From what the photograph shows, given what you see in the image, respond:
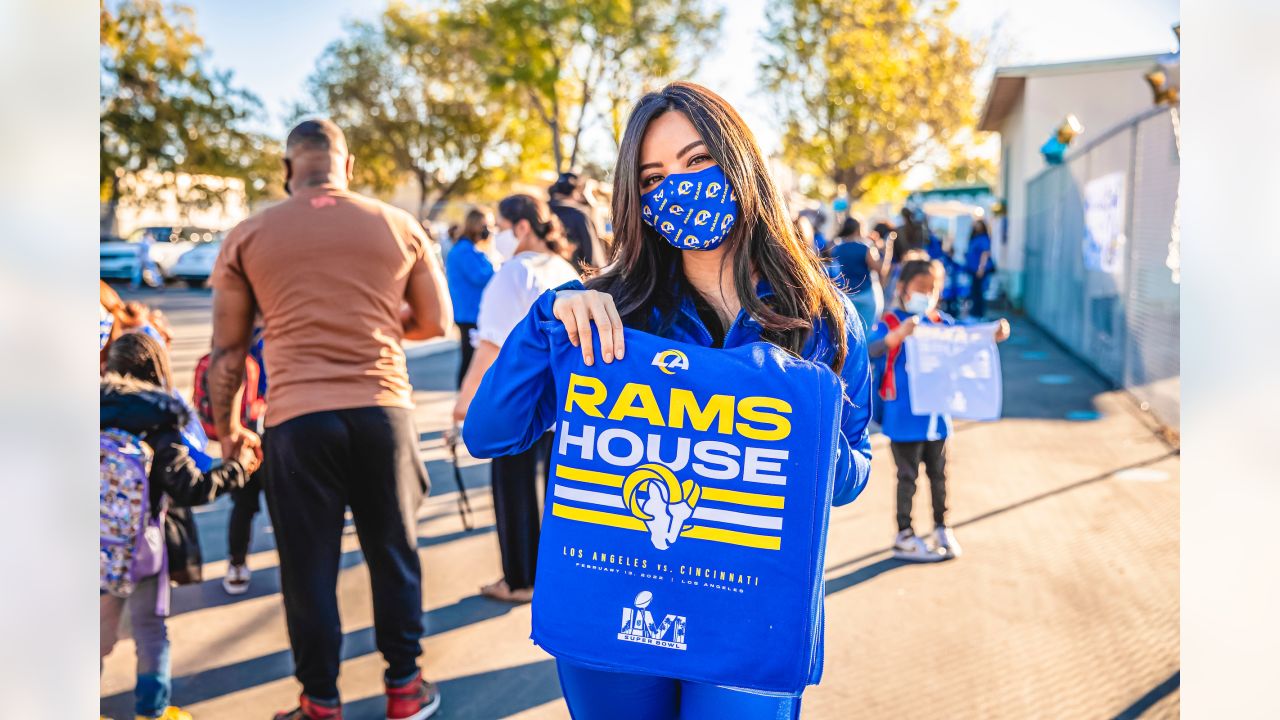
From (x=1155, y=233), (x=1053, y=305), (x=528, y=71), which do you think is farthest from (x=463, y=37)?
(x=1155, y=233)

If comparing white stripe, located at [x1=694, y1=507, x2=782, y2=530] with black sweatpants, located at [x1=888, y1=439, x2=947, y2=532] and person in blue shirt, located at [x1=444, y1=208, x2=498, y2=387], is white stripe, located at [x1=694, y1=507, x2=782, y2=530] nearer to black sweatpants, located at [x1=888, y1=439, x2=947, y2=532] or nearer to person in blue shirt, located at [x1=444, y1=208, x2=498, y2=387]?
black sweatpants, located at [x1=888, y1=439, x2=947, y2=532]

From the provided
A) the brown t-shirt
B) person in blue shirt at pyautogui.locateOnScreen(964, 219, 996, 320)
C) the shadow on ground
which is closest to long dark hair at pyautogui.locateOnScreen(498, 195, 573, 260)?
the brown t-shirt

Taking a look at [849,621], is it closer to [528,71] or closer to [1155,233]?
[1155,233]

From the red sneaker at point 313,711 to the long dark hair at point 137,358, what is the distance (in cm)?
127

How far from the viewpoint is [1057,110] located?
24.3 meters

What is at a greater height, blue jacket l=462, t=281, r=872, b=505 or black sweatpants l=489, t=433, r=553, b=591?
blue jacket l=462, t=281, r=872, b=505

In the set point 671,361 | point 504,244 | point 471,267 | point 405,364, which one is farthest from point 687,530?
point 504,244

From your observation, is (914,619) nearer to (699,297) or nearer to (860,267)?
(699,297)

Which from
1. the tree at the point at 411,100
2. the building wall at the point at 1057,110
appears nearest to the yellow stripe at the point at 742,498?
the building wall at the point at 1057,110

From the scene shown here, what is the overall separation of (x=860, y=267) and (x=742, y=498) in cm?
790

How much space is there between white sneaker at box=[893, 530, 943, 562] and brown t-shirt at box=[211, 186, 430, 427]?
3.27 m

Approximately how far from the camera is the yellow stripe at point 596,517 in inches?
73.0

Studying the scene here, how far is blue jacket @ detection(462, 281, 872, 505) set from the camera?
2.01 meters

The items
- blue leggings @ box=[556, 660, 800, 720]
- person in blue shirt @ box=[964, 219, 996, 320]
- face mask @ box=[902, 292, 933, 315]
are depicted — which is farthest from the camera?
person in blue shirt @ box=[964, 219, 996, 320]
